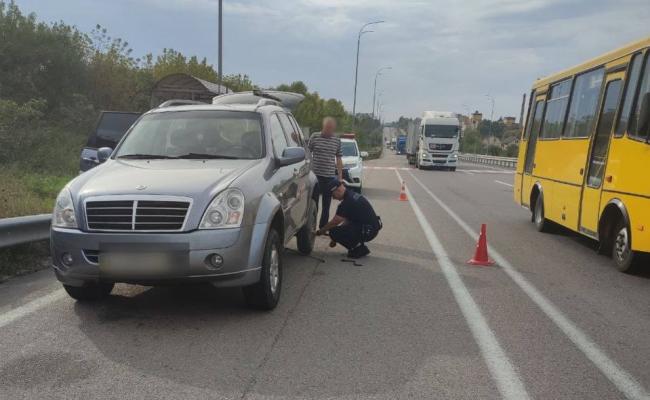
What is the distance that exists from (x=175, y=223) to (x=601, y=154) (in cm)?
624

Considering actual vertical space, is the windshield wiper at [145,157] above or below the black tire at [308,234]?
above

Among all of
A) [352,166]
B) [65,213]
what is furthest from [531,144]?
[65,213]

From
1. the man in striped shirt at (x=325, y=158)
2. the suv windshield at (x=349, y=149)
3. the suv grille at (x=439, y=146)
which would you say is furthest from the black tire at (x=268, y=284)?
the suv grille at (x=439, y=146)

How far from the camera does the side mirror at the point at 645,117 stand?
6.75m

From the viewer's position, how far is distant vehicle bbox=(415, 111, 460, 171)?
3600cm

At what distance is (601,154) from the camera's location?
26.8 ft

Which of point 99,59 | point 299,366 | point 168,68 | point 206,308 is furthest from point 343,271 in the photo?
point 168,68

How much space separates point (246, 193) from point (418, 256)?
390 centimetres

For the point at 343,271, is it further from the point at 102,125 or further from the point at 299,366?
the point at 102,125

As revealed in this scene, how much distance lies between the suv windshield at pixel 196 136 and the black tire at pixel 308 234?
2.03 m

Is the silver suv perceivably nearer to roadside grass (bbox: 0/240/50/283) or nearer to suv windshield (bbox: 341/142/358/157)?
roadside grass (bbox: 0/240/50/283)

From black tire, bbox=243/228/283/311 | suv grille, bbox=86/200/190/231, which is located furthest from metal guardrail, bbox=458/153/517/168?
suv grille, bbox=86/200/190/231

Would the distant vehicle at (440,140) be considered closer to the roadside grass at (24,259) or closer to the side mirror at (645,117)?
the side mirror at (645,117)

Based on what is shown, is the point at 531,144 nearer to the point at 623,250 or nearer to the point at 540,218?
the point at 540,218
